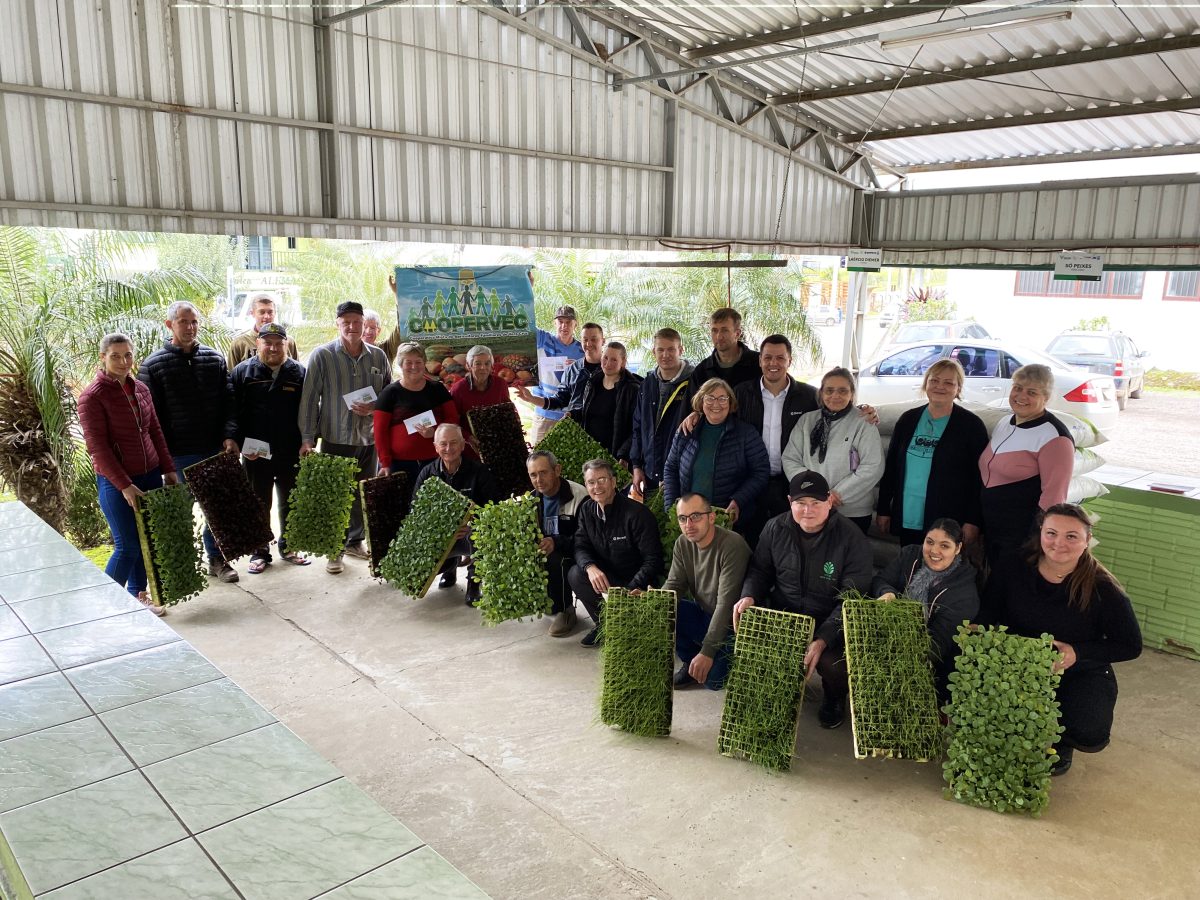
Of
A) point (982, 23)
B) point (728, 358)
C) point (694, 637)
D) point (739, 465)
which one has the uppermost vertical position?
point (982, 23)

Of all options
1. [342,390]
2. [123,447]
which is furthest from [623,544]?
[123,447]

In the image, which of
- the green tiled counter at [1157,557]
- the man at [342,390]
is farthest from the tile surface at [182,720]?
the green tiled counter at [1157,557]

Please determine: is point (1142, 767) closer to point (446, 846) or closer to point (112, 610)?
point (446, 846)

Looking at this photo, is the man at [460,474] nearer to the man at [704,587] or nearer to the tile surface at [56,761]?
the man at [704,587]

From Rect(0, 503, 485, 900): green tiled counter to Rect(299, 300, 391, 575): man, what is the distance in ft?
12.3


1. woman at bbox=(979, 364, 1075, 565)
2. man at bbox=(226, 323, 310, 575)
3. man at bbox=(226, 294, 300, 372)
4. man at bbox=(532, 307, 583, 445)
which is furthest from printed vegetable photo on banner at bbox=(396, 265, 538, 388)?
woman at bbox=(979, 364, 1075, 565)

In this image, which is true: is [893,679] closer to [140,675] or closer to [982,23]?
[140,675]

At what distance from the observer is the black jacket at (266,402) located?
6.05m

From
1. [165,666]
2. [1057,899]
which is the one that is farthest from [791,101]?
[165,666]

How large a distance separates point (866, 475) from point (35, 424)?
19.2ft

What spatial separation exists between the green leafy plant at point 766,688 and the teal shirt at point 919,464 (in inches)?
44.5

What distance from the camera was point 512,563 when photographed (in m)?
5.04

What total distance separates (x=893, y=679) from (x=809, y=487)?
35.6 inches

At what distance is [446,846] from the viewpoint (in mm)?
3299
